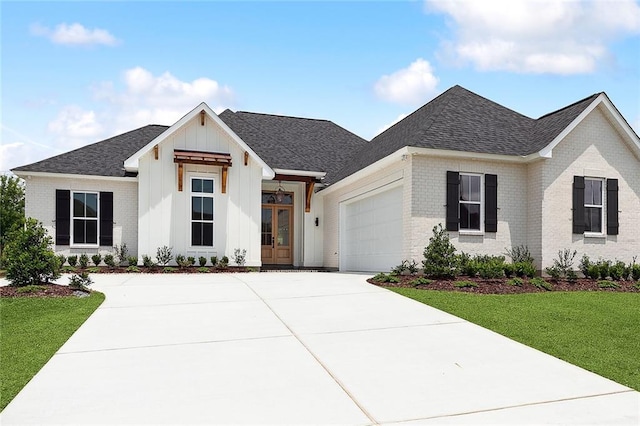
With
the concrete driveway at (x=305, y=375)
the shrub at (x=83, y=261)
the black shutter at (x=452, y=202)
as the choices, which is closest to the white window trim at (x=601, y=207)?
the black shutter at (x=452, y=202)

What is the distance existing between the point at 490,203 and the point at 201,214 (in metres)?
9.54

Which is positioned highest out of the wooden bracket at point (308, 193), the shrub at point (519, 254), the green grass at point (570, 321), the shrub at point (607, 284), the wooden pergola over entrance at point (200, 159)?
the wooden pergola over entrance at point (200, 159)

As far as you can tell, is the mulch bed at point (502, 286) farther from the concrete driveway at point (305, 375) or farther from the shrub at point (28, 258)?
the shrub at point (28, 258)

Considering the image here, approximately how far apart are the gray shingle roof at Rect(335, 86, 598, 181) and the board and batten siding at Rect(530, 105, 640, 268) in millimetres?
727

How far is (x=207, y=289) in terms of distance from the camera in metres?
10.9

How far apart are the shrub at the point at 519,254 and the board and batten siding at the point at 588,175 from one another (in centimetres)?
31

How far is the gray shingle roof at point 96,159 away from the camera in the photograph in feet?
56.0

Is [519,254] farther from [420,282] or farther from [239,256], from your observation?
[239,256]

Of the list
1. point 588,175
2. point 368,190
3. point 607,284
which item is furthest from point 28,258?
point 588,175

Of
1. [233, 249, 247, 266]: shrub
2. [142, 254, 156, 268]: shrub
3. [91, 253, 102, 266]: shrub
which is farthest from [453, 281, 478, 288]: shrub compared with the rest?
[91, 253, 102, 266]: shrub

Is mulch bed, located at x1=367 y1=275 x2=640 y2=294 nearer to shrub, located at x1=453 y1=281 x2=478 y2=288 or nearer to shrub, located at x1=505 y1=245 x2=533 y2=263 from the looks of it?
shrub, located at x1=453 y1=281 x2=478 y2=288

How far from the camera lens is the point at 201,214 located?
16766 mm

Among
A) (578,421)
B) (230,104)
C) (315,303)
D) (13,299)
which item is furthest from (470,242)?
(230,104)

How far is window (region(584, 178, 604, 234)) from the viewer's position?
14.8 meters
